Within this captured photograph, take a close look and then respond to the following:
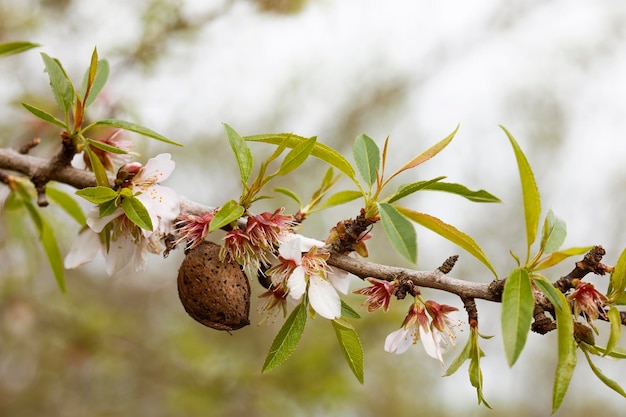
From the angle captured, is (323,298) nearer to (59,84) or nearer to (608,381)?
(608,381)

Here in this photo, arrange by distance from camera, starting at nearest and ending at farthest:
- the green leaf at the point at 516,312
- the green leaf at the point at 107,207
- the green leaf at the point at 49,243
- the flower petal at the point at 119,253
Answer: the green leaf at the point at 516,312 → the green leaf at the point at 107,207 → the flower petal at the point at 119,253 → the green leaf at the point at 49,243

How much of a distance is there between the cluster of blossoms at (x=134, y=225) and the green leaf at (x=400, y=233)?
31 cm

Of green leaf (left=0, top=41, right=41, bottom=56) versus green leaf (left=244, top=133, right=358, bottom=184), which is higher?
green leaf (left=244, top=133, right=358, bottom=184)

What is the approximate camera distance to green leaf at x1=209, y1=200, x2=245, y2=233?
767 millimetres

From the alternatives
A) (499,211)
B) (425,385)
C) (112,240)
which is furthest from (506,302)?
(499,211)

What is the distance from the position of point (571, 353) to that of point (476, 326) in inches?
5.4

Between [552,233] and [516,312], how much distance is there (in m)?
0.22

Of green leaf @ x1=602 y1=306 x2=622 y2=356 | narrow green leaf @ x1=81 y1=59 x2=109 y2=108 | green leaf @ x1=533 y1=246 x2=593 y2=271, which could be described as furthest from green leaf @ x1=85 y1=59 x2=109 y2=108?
green leaf @ x1=602 y1=306 x2=622 y2=356

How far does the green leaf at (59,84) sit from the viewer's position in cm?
92

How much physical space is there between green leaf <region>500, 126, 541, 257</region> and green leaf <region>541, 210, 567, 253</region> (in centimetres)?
4

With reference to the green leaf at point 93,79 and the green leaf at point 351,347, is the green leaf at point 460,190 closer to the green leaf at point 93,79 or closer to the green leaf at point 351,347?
the green leaf at point 351,347

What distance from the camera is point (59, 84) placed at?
921 millimetres

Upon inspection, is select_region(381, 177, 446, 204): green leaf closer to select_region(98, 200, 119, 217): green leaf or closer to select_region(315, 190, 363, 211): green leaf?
select_region(315, 190, 363, 211): green leaf

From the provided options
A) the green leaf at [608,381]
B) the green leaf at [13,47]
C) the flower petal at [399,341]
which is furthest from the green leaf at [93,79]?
the green leaf at [608,381]
